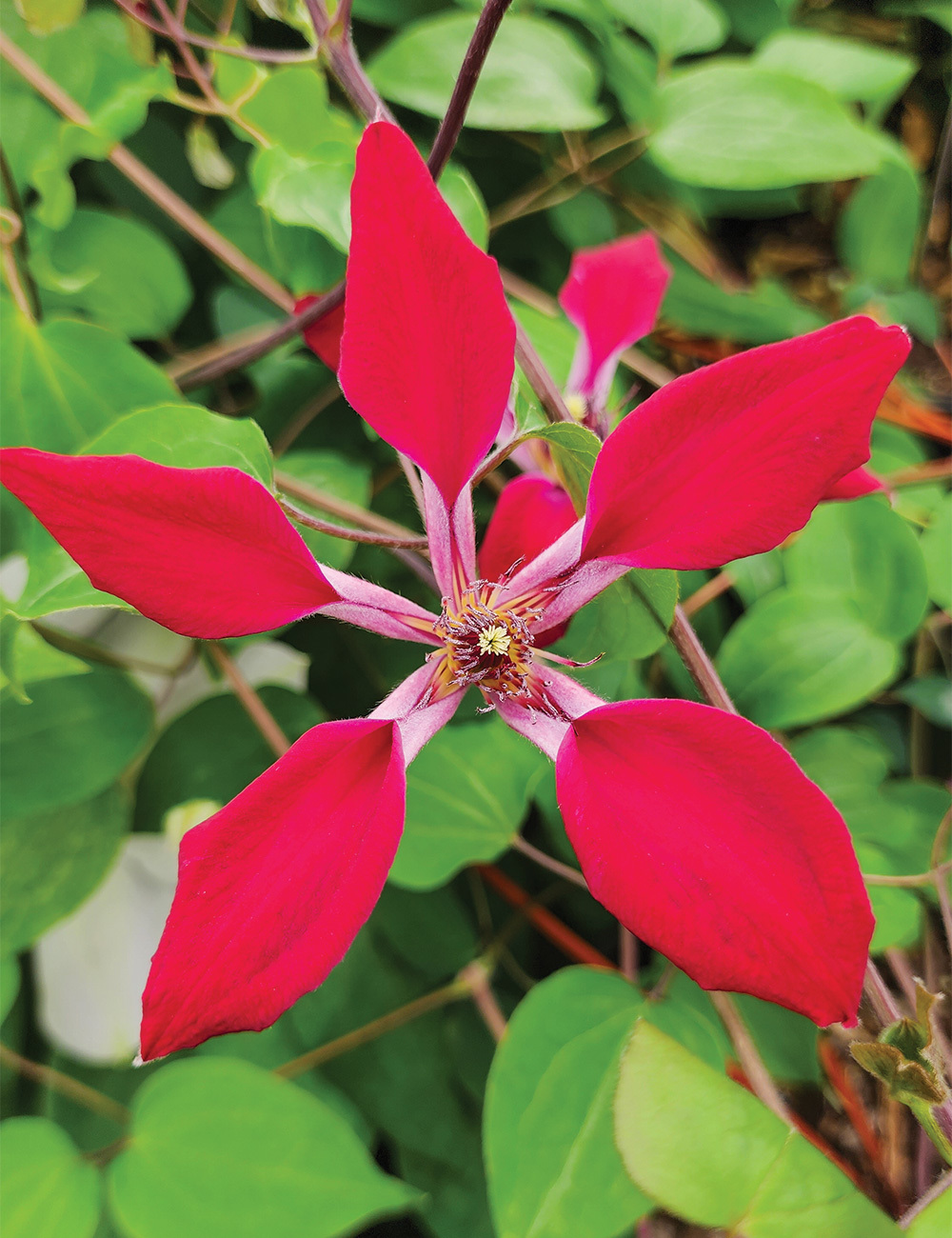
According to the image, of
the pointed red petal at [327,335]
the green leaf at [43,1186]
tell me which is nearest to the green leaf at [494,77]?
the pointed red petal at [327,335]

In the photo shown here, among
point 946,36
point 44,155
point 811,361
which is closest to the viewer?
point 811,361

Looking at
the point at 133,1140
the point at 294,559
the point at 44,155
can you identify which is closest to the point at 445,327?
the point at 294,559

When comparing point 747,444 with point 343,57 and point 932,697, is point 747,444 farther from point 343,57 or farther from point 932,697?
point 932,697

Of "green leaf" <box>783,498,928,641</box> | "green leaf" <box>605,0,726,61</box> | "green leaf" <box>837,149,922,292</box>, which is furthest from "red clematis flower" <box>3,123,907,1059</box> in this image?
"green leaf" <box>837,149,922,292</box>

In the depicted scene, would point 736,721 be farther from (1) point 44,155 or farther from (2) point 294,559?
(1) point 44,155

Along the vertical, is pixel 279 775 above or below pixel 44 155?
below

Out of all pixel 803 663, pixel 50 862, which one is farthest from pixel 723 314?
pixel 50 862

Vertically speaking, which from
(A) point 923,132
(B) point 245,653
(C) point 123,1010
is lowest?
(C) point 123,1010
